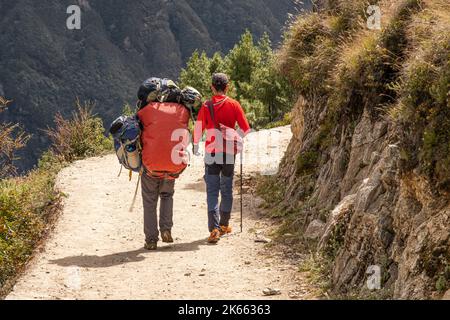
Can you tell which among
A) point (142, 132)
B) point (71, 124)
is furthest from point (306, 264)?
point (71, 124)

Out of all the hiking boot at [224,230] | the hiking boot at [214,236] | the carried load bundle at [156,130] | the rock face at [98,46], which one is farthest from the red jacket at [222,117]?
the rock face at [98,46]

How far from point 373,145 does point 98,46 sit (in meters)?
159

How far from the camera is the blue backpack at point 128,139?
8.46 m

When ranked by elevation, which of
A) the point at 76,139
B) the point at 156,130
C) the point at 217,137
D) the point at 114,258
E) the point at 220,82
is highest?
the point at 220,82

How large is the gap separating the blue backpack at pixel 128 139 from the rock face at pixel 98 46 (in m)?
130

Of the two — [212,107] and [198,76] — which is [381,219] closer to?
[212,107]

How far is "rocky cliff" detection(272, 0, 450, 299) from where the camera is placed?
5785 millimetres

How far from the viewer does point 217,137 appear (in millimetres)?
8984

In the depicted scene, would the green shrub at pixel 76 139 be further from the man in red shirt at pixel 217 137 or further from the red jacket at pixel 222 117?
the red jacket at pixel 222 117

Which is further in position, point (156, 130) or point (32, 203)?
point (32, 203)

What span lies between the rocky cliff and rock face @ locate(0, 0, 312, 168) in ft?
423

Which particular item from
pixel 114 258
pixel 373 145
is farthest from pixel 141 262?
pixel 373 145

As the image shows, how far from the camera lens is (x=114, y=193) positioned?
1396 cm
